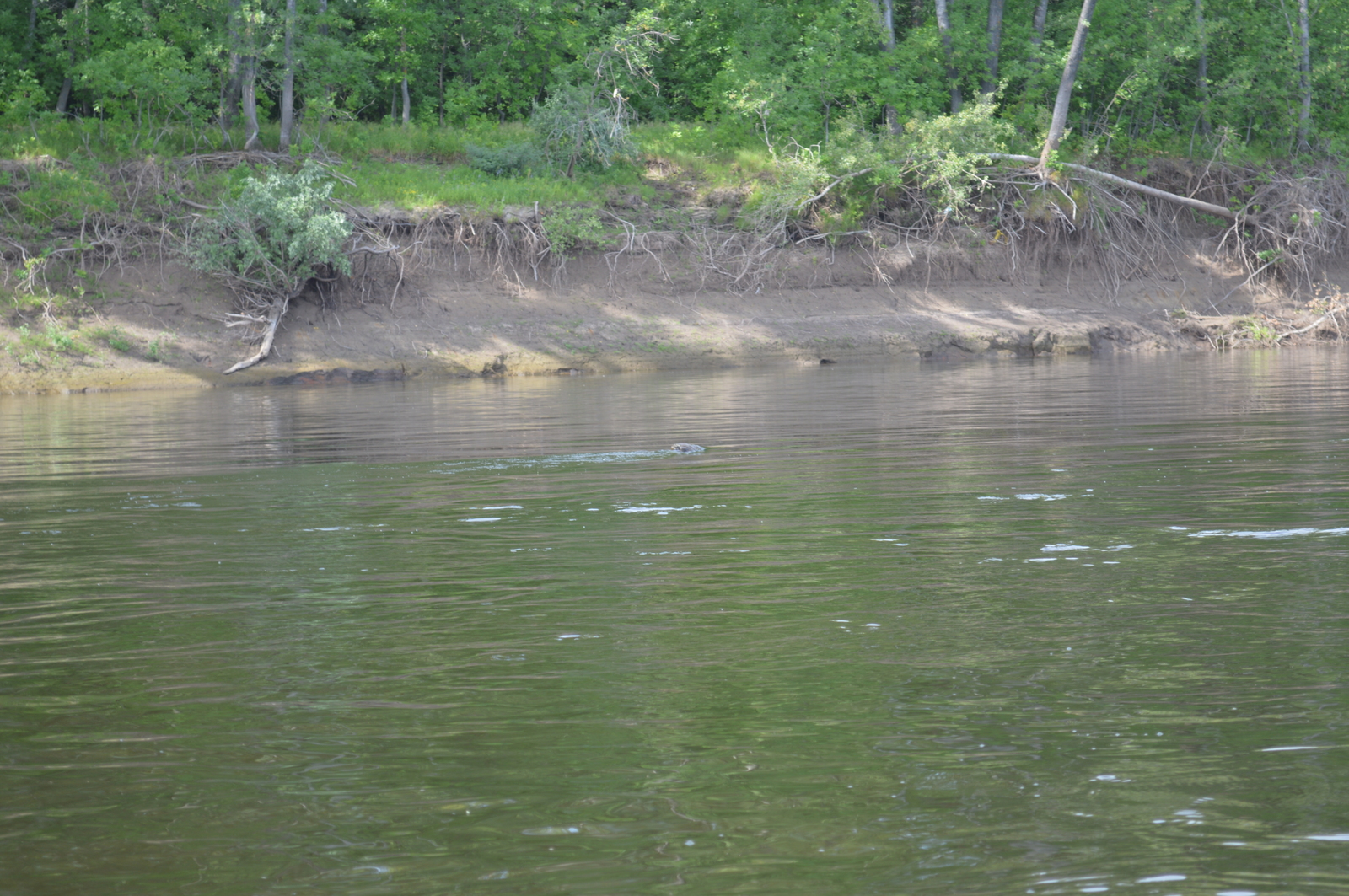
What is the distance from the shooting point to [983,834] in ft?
12.3

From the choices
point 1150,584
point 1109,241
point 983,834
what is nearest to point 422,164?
point 1109,241

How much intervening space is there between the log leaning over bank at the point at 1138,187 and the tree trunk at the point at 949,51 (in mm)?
3092

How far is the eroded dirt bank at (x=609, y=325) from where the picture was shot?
29062 millimetres

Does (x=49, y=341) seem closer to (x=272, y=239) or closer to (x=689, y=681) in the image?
(x=272, y=239)

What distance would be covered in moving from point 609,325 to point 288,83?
386 inches

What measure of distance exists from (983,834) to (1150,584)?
347 centimetres

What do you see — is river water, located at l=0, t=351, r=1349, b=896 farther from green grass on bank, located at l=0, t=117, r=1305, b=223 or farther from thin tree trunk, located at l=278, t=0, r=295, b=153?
thin tree trunk, located at l=278, t=0, r=295, b=153

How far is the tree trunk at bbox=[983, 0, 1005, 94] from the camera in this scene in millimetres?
38969

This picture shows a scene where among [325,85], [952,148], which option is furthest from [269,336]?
[952,148]

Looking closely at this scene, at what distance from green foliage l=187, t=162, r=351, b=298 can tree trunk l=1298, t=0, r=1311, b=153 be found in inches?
1034

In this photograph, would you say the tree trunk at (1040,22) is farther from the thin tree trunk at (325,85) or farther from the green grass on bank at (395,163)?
the thin tree trunk at (325,85)

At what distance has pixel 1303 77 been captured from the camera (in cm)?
3966

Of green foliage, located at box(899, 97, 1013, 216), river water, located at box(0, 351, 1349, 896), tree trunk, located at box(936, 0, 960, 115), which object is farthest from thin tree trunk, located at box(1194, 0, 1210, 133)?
river water, located at box(0, 351, 1349, 896)

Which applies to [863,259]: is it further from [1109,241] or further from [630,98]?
[630,98]
